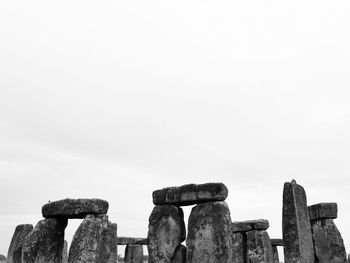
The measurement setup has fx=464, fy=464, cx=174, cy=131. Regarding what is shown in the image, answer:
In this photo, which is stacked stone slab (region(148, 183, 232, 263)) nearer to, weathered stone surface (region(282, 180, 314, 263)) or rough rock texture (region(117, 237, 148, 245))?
weathered stone surface (region(282, 180, 314, 263))

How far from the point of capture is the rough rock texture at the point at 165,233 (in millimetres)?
10383

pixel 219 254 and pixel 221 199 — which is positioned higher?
pixel 221 199

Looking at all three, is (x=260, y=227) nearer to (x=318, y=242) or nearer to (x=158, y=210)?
(x=318, y=242)

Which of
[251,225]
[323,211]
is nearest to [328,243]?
[323,211]

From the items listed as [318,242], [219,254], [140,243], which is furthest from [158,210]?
[140,243]

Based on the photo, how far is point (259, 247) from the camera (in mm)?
15547

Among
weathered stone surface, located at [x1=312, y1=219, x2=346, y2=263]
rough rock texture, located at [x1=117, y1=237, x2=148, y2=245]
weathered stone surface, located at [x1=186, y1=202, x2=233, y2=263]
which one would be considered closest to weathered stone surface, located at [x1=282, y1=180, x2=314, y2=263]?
weathered stone surface, located at [x1=312, y1=219, x2=346, y2=263]

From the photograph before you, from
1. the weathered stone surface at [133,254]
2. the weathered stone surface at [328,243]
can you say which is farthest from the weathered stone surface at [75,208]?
the weathered stone surface at [133,254]

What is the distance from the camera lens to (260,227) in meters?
15.9

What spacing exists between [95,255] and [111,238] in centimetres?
54

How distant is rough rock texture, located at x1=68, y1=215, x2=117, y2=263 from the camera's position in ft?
28.9

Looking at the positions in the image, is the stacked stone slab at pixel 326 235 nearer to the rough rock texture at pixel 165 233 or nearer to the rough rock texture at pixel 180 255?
the rough rock texture at pixel 180 255

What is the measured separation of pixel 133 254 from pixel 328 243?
10.9m

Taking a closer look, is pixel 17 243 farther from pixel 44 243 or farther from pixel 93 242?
pixel 93 242
